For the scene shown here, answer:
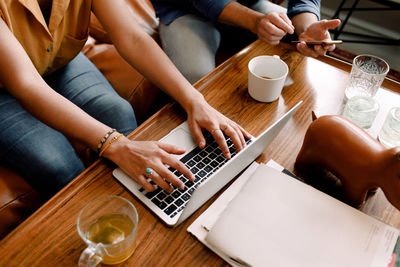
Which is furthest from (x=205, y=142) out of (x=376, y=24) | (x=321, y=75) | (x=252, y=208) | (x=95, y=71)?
(x=376, y=24)

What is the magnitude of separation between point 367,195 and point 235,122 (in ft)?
1.23

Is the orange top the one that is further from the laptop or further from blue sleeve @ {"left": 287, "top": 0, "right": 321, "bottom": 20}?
blue sleeve @ {"left": 287, "top": 0, "right": 321, "bottom": 20}

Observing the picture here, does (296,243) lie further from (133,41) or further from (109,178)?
(133,41)

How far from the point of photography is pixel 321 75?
1.03 metres

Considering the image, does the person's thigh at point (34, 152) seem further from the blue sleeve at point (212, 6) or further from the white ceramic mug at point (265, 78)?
the blue sleeve at point (212, 6)

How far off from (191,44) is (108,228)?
900 mm

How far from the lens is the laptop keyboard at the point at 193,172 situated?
0.67 meters

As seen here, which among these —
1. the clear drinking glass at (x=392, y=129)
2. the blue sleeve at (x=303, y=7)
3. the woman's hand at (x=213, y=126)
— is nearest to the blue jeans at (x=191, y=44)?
the blue sleeve at (x=303, y=7)

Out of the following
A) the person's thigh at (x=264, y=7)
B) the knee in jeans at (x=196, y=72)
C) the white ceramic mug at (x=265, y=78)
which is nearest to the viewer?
the white ceramic mug at (x=265, y=78)

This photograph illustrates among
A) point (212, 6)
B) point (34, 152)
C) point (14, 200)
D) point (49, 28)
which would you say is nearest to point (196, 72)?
point (212, 6)

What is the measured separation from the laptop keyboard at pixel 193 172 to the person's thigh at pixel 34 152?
0.36m

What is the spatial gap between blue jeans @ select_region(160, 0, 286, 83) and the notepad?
0.69 m

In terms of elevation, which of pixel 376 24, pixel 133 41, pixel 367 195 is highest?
pixel 133 41

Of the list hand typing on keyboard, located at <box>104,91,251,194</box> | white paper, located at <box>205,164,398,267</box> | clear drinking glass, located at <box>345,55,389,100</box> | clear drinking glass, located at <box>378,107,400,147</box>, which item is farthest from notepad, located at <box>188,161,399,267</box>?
clear drinking glass, located at <box>345,55,389,100</box>
